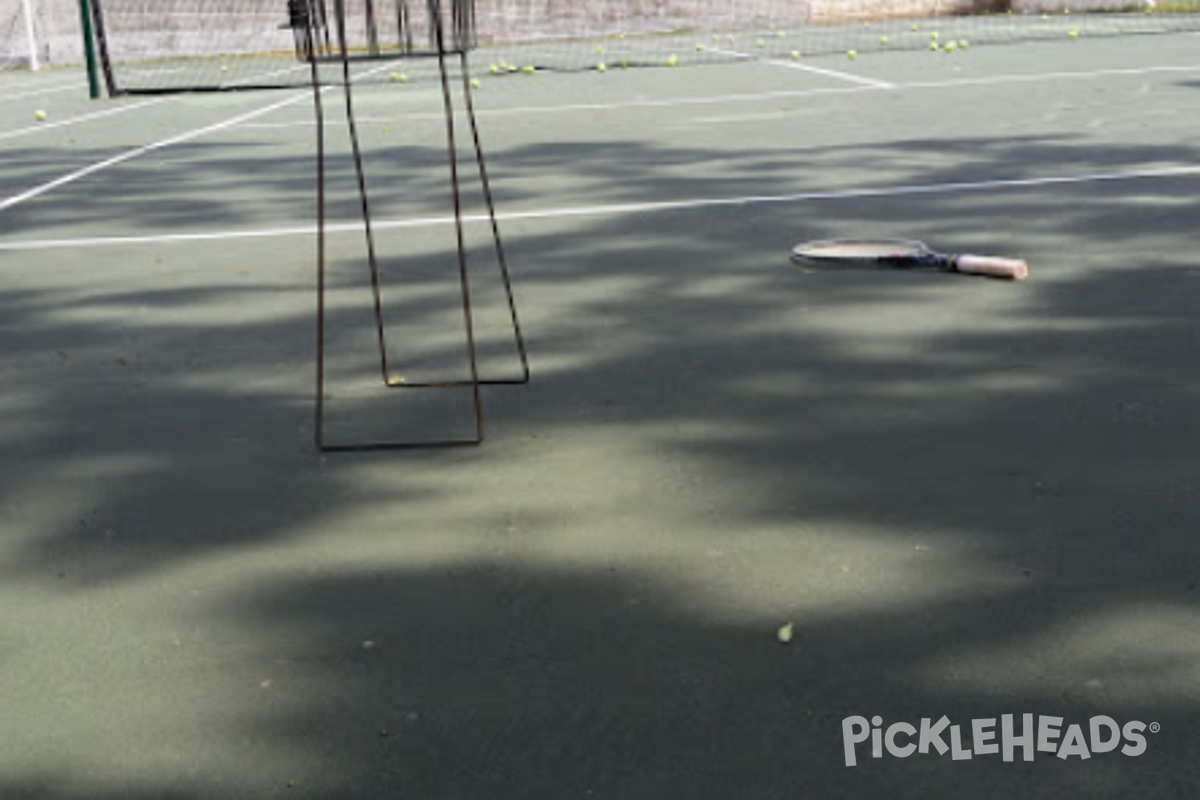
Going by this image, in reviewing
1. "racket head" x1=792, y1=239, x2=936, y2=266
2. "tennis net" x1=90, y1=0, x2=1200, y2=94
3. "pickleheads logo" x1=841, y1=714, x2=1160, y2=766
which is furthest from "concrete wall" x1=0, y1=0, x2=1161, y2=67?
"pickleheads logo" x1=841, y1=714, x2=1160, y2=766

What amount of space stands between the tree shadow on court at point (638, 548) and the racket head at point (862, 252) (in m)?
0.16

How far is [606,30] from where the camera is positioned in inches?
946

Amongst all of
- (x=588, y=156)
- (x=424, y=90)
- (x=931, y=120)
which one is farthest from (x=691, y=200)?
(x=424, y=90)

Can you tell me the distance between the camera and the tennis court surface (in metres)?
2.39

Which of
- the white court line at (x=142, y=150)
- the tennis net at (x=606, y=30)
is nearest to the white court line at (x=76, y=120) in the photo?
the white court line at (x=142, y=150)

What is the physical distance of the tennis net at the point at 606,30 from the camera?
18.0m

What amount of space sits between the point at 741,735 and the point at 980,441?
4.94ft

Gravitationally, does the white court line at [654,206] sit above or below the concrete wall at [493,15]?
below

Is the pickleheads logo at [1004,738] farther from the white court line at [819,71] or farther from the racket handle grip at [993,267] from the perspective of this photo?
the white court line at [819,71]

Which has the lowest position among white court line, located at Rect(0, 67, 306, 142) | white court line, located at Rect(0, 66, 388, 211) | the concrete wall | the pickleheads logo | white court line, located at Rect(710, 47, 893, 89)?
the pickleheads logo

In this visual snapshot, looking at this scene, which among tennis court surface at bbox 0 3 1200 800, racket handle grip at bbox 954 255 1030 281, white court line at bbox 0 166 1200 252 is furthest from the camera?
white court line at bbox 0 166 1200 252

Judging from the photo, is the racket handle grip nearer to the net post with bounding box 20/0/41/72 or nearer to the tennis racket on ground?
the tennis racket on ground

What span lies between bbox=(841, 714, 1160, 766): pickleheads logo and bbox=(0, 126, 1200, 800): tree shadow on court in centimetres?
2

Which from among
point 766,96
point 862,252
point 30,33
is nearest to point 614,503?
point 862,252
